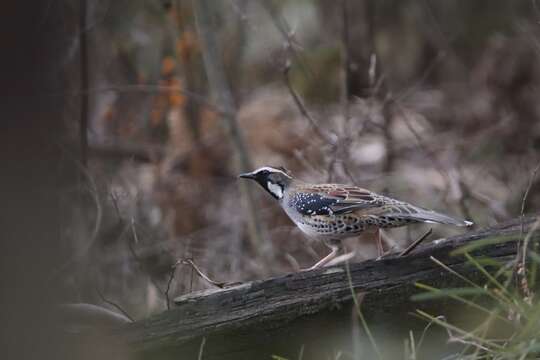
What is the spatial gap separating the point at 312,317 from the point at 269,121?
7.48 m

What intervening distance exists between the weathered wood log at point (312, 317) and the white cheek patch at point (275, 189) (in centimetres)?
157

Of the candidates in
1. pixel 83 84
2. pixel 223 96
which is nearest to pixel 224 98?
pixel 223 96

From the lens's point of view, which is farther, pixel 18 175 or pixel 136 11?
pixel 136 11

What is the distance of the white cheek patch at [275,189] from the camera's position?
6711mm

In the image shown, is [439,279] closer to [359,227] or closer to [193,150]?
[359,227]

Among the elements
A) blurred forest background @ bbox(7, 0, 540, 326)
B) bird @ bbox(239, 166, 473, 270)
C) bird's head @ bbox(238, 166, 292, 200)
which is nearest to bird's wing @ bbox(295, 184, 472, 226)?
bird @ bbox(239, 166, 473, 270)

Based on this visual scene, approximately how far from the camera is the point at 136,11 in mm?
10414

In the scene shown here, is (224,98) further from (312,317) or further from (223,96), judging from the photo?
(312,317)

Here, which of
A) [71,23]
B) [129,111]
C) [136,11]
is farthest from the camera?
[129,111]

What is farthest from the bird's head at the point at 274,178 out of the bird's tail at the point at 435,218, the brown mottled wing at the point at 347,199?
the bird's tail at the point at 435,218

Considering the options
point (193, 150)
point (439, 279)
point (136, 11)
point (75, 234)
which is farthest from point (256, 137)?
point (439, 279)

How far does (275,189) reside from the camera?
6.77 meters

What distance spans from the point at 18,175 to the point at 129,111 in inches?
324

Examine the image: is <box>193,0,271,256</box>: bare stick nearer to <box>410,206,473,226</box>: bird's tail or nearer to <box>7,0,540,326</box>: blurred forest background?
<box>7,0,540,326</box>: blurred forest background
